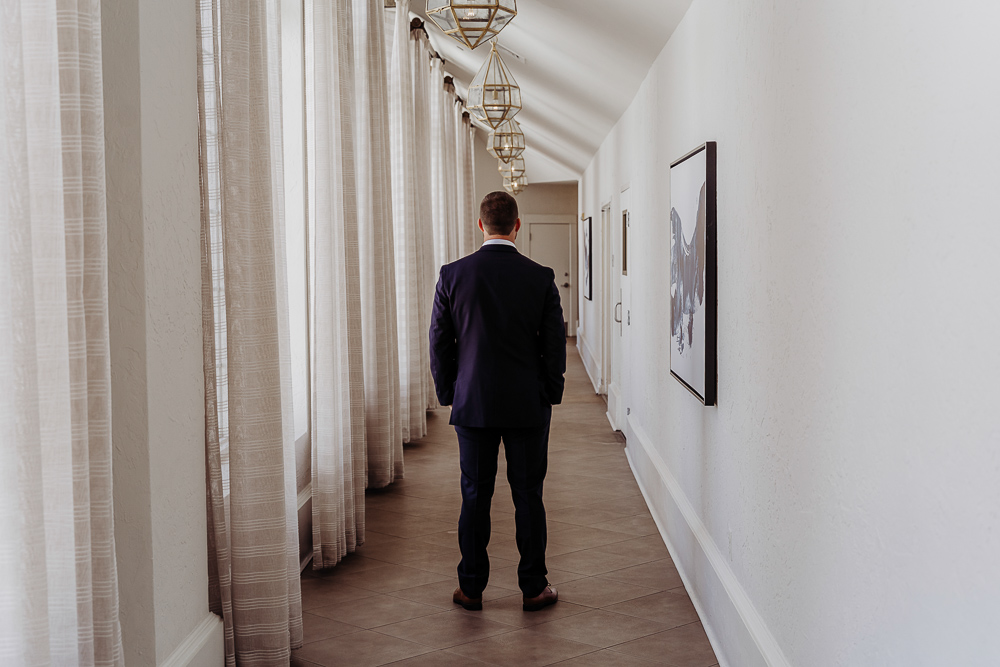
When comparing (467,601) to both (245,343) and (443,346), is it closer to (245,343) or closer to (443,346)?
(443,346)

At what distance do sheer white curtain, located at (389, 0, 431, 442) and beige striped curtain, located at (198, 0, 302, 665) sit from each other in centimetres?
416

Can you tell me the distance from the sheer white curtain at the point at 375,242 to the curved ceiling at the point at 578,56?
49cm

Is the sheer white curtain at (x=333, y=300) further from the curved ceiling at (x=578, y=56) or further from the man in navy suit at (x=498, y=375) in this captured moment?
the curved ceiling at (x=578, y=56)

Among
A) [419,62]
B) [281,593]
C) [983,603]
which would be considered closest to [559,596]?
[281,593]

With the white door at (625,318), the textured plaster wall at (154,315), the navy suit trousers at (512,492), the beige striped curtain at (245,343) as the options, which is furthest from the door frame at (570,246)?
the textured plaster wall at (154,315)

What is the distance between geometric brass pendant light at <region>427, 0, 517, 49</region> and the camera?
3.39 metres

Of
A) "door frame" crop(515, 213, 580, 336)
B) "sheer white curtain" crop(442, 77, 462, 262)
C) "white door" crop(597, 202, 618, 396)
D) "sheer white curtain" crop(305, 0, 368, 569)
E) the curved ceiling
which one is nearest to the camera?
"sheer white curtain" crop(305, 0, 368, 569)

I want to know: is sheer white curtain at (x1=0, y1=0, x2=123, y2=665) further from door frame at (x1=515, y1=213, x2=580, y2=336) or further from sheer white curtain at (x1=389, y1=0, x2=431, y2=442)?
door frame at (x1=515, y1=213, x2=580, y2=336)

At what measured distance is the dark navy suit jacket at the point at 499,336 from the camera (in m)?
3.56

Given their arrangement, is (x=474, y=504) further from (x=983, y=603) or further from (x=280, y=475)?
(x=983, y=603)

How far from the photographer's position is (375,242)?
18.1 ft

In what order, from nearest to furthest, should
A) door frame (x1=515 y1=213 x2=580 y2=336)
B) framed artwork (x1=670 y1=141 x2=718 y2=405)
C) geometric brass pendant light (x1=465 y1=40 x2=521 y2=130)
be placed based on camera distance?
framed artwork (x1=670 y1=141 x2=718 y2=405)
geometric brass pendant light (x1=465 y1=40 x2=521 y2=130)
door frame (x1=515 y1=213 x2=580 y2=336)

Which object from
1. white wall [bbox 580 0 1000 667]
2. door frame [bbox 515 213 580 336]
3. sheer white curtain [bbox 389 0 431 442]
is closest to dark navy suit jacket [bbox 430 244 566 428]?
white wall [bbox 580 0 1000 667]

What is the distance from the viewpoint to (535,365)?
11.9 feet
